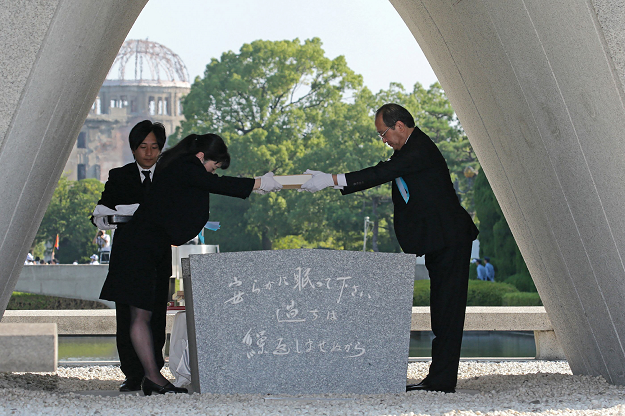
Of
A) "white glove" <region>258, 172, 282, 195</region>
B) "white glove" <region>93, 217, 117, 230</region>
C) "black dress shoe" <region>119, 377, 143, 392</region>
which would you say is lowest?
"black dress shoe" <region>119, 377, 143, 392</region>

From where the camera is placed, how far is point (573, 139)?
3.84m

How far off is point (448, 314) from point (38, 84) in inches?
102

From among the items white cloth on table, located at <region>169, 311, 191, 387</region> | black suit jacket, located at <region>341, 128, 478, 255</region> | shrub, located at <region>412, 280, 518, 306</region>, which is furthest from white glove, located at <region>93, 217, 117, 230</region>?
shrub, located at <region>412, 280, 518, 306</region>

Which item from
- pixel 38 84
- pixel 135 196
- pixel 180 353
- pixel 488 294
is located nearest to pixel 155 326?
pixel 180 353

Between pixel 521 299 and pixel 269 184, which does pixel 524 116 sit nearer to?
pixel 269 184

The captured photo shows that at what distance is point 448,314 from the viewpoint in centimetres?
436

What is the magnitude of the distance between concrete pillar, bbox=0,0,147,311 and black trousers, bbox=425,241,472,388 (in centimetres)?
227

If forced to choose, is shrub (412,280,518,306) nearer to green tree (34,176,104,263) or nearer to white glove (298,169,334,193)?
white glove (298,169,334,193)

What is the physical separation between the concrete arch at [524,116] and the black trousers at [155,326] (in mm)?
762

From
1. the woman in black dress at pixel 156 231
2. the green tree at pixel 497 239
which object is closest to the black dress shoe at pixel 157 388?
the woman in black dress at pixel 156 231

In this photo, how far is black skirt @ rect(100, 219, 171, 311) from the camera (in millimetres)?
4137

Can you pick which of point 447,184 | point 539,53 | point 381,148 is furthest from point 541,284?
point 381,148

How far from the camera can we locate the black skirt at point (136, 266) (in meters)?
4.14

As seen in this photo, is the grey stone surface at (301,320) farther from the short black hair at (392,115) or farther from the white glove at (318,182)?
the short black hair at (392,115)
